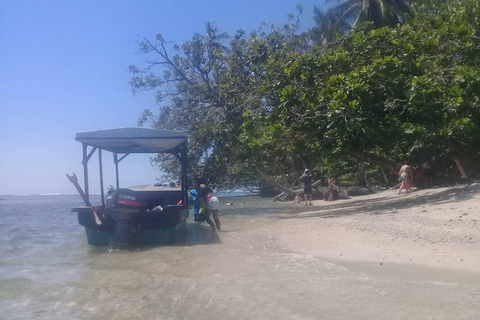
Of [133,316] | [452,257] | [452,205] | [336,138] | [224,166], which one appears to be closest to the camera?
[133,316]

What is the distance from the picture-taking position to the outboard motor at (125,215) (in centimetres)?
1037

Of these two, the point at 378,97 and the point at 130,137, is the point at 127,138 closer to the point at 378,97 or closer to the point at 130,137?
the point at 130,137

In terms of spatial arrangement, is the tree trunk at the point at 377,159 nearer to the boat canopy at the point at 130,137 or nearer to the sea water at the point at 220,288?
the boat canopy at the point at 130,137

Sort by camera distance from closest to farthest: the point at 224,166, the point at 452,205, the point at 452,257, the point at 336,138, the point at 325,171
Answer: the point at 452,257 < the point at 452,205 < the point at 336,138 < the point at 224,166 < the point at 325,171

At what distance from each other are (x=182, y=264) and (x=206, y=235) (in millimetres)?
4121

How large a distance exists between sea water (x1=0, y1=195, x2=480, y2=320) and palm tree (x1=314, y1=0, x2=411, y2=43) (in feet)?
53.7

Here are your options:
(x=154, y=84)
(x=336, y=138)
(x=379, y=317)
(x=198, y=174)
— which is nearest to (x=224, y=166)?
(x=198, y=174)

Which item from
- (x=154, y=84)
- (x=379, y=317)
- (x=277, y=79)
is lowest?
(x=379, y=317)

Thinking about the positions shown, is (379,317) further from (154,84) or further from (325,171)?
(325,171)

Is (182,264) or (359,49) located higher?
(359,49)

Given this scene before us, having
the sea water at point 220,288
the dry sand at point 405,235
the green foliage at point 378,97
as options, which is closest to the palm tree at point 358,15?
the green foliage at point 378,97

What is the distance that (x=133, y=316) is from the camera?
581cm

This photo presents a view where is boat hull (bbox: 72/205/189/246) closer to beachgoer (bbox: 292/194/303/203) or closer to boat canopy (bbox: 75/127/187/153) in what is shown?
boat canopy (bbox: 75/127/187/153)

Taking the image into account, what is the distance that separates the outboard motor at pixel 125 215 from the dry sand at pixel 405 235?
10.3 ft
